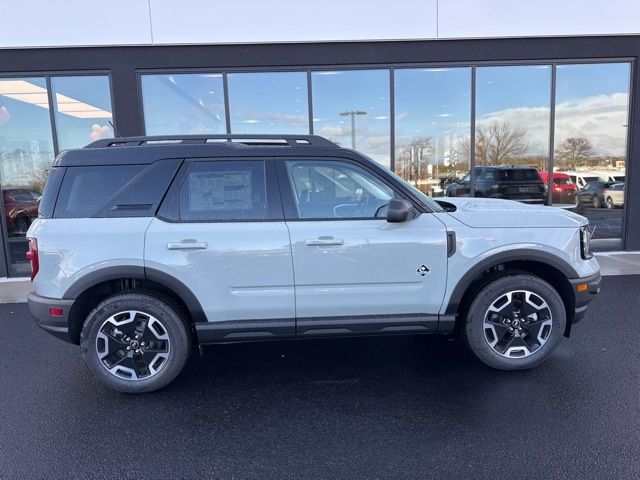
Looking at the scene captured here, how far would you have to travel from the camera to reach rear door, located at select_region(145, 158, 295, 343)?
3.31 metres

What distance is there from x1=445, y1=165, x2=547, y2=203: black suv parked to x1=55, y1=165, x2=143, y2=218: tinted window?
7.05 m

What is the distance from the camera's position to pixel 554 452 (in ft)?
8.68

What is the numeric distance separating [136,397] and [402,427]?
2.00 m

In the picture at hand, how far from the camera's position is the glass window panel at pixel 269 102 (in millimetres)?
8188

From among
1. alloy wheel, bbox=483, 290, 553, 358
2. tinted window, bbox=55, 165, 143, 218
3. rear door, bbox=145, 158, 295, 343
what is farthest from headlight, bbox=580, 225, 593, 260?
tinted window, bbox=55, 165, 143, 218

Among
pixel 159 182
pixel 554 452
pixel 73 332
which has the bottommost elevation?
pixel 554 452

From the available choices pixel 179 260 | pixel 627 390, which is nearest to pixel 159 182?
pixel 179 260

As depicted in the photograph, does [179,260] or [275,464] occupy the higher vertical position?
[179,260]

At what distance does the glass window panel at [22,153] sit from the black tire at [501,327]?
7646mm

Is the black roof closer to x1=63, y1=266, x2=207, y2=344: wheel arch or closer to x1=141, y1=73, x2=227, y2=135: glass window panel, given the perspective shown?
x1=63, y1=266, x2=207, y2=344: wheel arch

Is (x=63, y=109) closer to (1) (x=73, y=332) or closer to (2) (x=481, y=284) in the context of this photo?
(1) (x=73, y=332)

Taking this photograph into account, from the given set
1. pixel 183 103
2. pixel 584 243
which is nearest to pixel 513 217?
pixel 584 243

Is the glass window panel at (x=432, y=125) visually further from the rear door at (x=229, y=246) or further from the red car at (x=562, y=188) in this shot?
the rear door at (x=229, y=246)

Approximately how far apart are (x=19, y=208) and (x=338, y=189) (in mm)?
6940
